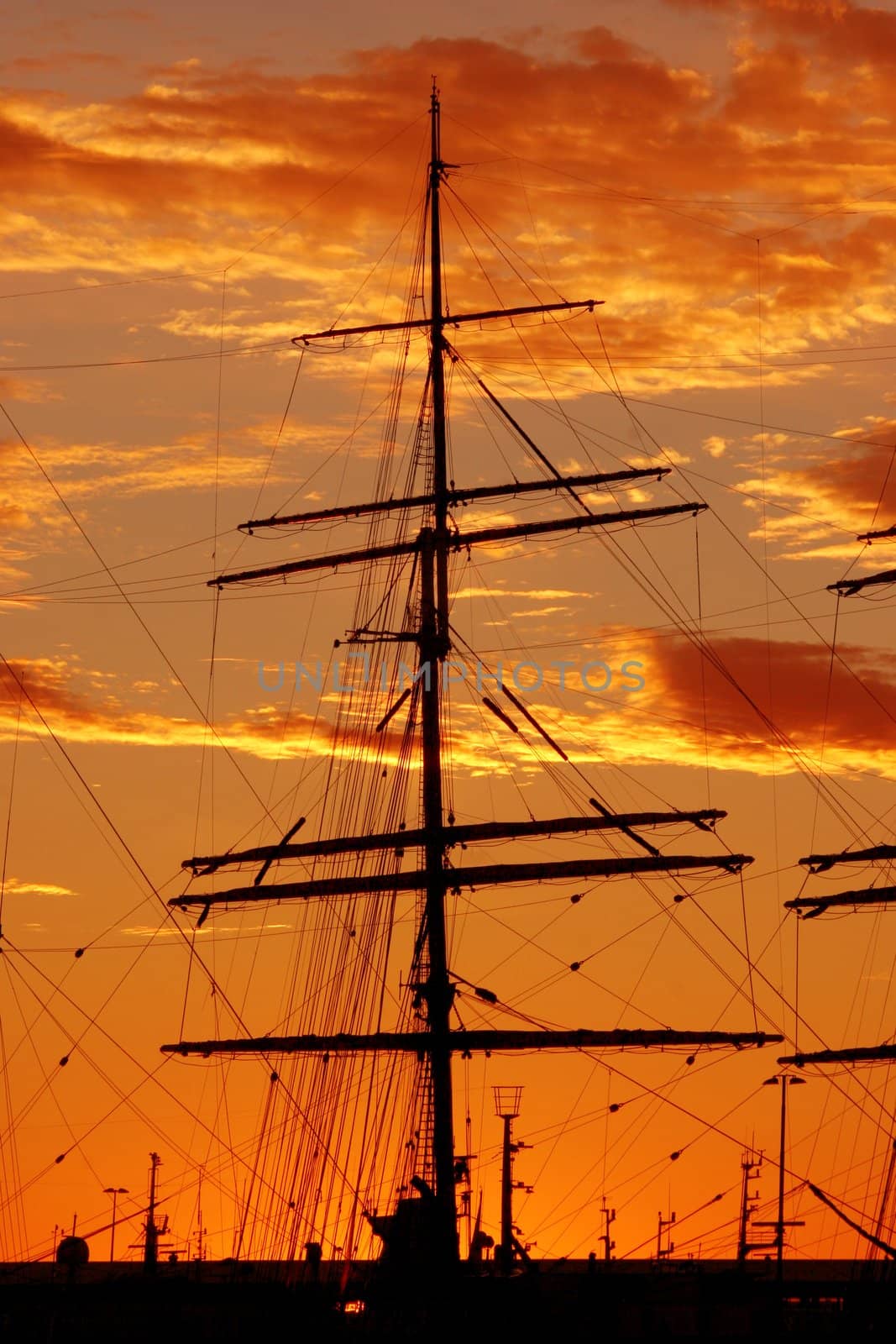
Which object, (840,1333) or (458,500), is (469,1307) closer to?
(840,1333)

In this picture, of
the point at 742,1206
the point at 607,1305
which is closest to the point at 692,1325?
the point at 607,1305

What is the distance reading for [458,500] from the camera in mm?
82812

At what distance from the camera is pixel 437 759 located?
82375mm

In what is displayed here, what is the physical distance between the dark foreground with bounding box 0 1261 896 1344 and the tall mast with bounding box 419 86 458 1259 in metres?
2.29

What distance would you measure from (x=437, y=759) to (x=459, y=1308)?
16593 mm

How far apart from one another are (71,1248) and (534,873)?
27.1m

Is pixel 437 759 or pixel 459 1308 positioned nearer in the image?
pixel 459 1308

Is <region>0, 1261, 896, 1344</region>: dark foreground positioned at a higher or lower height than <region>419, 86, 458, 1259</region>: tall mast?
lower

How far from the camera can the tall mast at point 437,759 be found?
77562 millimetres

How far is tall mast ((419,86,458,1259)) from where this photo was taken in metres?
77.6

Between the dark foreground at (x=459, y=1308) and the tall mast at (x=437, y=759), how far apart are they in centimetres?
229

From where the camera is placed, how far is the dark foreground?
243 feet

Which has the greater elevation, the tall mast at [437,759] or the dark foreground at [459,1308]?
the tall mast at [437,759]

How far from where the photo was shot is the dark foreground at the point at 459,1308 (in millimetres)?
74000
